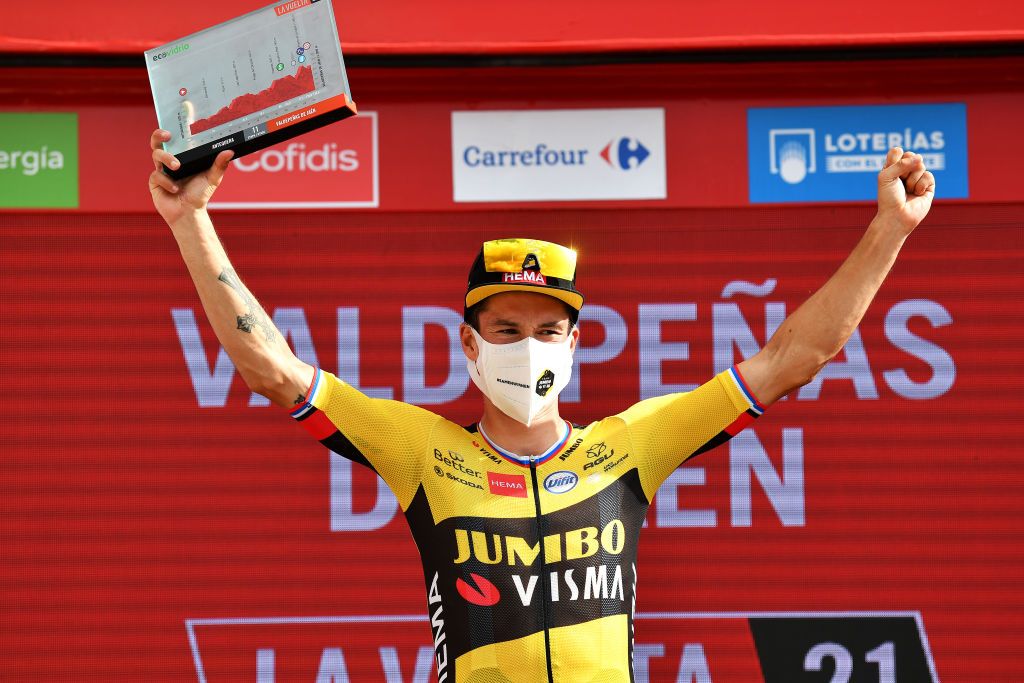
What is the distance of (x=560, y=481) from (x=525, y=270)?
503 mm

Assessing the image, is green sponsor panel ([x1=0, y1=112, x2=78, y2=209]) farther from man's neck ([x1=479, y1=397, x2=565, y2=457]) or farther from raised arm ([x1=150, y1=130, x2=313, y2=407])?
man's neck ([x1=479, y1=397, x2=565, y2=457])

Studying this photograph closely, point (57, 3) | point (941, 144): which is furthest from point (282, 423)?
point (941, 144)

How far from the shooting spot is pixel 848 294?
8.79 ft

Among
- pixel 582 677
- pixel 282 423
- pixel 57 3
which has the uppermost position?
pixel 57 3

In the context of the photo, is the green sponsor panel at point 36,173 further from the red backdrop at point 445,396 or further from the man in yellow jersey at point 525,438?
the man in yellow jersey at point 525,438

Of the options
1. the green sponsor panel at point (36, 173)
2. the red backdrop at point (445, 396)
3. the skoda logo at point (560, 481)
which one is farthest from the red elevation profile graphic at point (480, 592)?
the green sponsor panel at point (36, 173)

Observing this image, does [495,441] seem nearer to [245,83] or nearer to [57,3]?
[245,83]

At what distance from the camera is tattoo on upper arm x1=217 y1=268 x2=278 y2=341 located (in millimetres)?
2607

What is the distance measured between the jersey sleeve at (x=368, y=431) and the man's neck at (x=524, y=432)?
0.16 meters

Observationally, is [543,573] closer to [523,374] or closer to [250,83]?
[523,374]

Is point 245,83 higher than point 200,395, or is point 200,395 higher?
point 245,83

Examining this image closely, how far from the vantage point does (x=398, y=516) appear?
13.8ft

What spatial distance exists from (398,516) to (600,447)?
158cm

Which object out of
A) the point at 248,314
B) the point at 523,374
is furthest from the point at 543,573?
the point at 248,314
